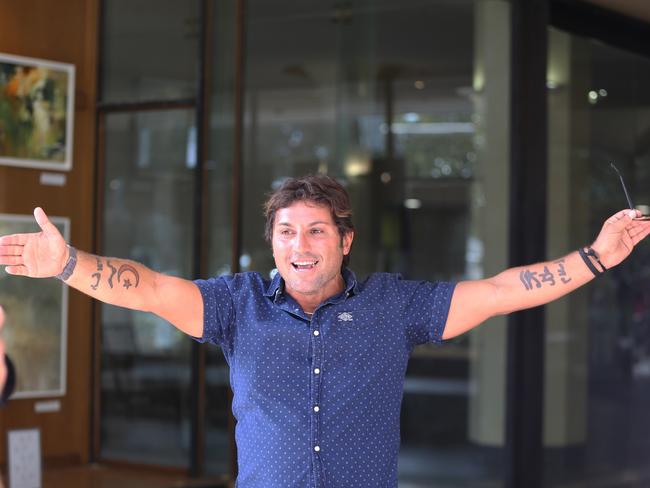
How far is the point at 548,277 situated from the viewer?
256cm

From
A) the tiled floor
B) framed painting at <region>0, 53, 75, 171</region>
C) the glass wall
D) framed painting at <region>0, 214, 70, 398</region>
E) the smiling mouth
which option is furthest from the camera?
the glass wall

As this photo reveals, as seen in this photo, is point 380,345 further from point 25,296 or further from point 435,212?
point 435,212

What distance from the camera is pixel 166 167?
262 inches

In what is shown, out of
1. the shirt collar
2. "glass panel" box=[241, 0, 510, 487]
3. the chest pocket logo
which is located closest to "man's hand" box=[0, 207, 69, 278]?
the shirt collar

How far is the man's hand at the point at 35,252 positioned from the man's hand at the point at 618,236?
4.28ft

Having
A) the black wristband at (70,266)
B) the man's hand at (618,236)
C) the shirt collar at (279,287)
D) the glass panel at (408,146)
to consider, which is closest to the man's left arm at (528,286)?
the man's hand at (618,236)

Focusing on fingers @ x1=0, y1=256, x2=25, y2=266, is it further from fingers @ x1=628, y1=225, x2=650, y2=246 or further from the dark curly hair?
fingers @ x1=628, y1=225, x2=650, y2=246

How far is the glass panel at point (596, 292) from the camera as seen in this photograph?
602cm

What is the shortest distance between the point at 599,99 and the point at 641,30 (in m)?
0.48

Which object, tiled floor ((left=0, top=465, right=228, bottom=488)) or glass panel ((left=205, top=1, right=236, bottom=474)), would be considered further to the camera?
glass panel ((left=205, top=1, right=236, bottom=474))

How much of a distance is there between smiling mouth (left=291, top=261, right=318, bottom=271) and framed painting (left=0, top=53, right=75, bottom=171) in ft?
Result: 12.1

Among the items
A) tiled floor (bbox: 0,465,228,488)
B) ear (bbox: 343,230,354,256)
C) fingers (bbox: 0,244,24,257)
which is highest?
ear (bbox: 343,230,354,256)

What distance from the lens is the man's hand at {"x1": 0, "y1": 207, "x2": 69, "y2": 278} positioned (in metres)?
2.20

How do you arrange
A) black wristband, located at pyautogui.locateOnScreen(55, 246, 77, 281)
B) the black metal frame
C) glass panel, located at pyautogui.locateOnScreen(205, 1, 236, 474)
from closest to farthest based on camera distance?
black wristband, located at pyautogui.locateOnScreen(55, 246, 77, 281) < the black metal frame < glass panel, located at pyautogui.locateOnScreen(205, 1, 236, 474)
